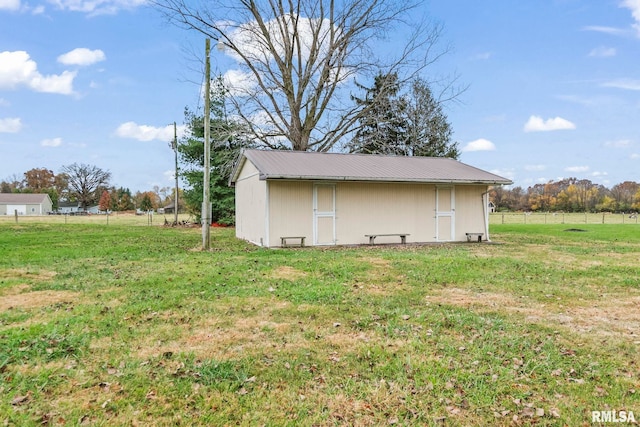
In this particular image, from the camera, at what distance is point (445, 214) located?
1467cm

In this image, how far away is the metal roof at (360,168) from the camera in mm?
12664

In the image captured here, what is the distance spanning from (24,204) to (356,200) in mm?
78771

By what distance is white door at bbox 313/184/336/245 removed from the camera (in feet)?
43.1

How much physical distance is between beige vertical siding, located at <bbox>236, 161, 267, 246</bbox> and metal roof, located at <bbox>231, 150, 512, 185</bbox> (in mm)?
545

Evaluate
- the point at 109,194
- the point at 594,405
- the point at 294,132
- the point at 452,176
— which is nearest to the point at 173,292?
the point at 594,405

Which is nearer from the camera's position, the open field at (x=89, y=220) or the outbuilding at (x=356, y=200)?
the outbuilding at (x=356, y=200)

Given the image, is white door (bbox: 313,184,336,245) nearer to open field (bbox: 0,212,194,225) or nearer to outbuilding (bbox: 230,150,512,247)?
outbuilding (bbox: 230,150,512,247)

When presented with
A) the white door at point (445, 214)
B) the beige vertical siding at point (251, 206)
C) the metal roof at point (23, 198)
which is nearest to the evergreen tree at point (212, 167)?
the beige vertical siding at point (251, 206)

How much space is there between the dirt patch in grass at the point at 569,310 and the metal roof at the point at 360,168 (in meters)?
6.88

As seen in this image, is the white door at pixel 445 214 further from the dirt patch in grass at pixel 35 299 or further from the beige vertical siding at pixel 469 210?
the dirt patch in grass at pixel 35 299

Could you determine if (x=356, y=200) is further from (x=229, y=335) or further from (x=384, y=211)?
(x=229, y=335)

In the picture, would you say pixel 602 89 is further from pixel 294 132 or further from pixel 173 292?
pixel 173 292

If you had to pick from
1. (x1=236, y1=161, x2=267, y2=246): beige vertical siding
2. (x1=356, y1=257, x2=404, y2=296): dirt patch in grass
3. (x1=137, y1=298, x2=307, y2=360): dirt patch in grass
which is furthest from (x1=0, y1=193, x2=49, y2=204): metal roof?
(x1=137, y1=298, x2=307, y2=360): dirt patch in grass
